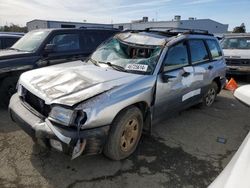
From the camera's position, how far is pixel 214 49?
5848 millimetres

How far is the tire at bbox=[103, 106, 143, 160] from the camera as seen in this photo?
320 cm

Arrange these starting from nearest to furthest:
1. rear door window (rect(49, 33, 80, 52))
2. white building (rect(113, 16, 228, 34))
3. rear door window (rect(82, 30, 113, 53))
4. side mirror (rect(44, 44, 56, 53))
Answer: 1. side mirror (rect(44, 44, 56, 53))
2. rear door window (rect(49, 33, 80, 52))
3. rear door window (rect(82, 30, 113, 53))
4. white building (rect(113, 16, 228, 34))

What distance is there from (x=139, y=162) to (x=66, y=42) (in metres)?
4.03

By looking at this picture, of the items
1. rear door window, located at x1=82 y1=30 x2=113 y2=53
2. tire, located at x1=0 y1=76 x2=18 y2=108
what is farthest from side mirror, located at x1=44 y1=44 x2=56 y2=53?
rear door window, located at x1=82 y1=30 x2=113 y2=53

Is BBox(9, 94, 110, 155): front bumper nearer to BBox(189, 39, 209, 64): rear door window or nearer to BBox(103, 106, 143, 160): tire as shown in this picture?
BBox(103, 106, 143, 160): tire

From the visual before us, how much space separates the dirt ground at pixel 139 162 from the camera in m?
3.10

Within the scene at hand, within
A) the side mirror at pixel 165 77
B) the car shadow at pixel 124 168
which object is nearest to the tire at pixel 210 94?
the side mirror at pixel 165 77

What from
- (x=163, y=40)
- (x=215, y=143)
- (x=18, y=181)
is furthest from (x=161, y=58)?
(x=18, y=181)

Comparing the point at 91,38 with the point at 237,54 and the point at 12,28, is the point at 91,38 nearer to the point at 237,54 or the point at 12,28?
the point at 237,54

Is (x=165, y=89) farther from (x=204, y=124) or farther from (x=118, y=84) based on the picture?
(x=204, y=124)

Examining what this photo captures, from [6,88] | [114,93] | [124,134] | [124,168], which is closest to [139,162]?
[124,168]

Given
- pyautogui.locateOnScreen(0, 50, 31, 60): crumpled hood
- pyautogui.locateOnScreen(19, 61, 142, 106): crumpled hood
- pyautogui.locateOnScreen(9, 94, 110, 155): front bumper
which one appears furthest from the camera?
pyautogui.locateOnScreen(0, 50, 31, 60): crumpled hood

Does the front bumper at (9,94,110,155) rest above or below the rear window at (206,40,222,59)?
below

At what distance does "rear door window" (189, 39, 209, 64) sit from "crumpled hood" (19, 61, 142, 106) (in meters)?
1.75
